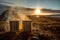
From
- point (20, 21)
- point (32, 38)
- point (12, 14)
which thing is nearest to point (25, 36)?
point (32, 38)

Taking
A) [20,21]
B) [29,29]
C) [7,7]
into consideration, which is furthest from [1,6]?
[29,29]

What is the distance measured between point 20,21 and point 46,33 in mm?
485

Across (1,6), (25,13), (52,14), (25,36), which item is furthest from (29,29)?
(1,6)

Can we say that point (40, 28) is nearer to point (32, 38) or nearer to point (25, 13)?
point (32, 38)

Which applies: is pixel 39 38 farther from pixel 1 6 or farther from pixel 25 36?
pixel 1 6

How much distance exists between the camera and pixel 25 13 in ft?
7.63

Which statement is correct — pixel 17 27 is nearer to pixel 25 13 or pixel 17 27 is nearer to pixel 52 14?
pixel 25 13

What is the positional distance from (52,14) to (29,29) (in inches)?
18.6

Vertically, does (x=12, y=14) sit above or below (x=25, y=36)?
above

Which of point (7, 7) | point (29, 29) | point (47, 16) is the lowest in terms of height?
point (29, 29)

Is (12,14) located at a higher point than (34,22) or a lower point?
higher

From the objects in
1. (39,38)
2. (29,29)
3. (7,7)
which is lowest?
(39,38)

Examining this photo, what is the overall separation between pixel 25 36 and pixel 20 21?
268 millimetres

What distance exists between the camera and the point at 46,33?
230 centimetres
